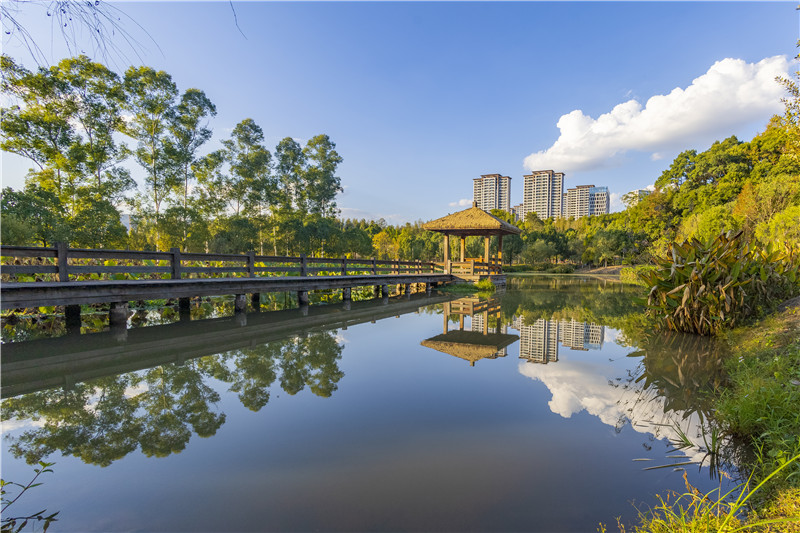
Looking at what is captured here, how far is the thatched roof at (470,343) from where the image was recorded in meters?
5.94

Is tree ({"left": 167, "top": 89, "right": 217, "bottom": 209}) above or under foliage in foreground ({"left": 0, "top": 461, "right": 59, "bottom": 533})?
above

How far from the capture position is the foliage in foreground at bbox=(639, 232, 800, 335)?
600 cm

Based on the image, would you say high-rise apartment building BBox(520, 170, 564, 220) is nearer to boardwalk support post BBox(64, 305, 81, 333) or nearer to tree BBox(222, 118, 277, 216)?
tree BBox(222, 118, 277, 216)

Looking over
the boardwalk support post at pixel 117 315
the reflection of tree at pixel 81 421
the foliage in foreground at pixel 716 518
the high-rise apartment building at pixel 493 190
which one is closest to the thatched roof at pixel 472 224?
the boardwalk support post at pixel 117 315

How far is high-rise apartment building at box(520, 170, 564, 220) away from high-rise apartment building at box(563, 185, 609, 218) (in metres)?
3.01

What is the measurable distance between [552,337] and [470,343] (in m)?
1.94

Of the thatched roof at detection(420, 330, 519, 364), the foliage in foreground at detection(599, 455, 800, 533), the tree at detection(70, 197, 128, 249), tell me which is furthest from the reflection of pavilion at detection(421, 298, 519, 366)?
the tree at detection(70, 197, 128, 249)

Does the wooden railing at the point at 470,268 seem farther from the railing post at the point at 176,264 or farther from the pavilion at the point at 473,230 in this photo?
the railing post at the point at 176,264

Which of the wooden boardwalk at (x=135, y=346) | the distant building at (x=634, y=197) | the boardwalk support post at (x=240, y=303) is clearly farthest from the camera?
the distant building at (x=634, y=197)

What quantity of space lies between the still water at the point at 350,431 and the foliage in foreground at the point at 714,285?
1.99 feet

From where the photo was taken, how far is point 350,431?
3207 millimetres

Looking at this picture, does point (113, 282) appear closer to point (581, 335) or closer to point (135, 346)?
point (135, 346)

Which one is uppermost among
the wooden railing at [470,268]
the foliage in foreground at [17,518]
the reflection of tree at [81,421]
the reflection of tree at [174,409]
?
the wooden railing at [470,268]

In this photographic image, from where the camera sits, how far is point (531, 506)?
7.15 ft
